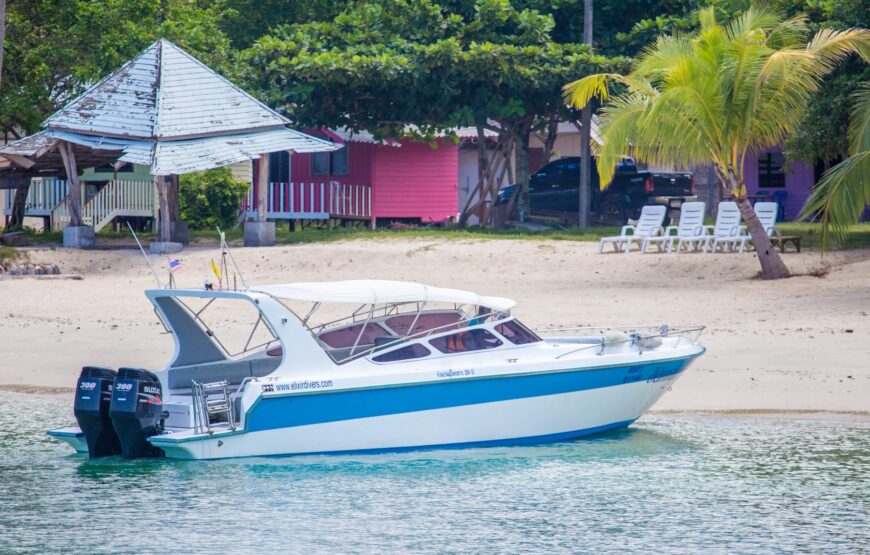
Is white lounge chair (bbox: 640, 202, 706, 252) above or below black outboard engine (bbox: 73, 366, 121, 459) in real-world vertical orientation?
above

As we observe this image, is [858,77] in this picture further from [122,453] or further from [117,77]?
[122,453]

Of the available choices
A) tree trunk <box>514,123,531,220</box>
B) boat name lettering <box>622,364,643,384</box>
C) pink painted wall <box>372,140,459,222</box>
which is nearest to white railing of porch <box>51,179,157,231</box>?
pink painted wall <box>372,140,459,222</box>

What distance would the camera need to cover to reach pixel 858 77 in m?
26.9

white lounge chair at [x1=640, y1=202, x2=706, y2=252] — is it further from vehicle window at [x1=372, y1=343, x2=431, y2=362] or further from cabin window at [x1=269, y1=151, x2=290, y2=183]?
cabin window at [x1=269, y1=151, x2=290, y2=183]

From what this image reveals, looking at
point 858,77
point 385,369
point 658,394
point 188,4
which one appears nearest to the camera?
point 385,369

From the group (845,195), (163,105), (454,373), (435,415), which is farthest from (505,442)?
(163,105)

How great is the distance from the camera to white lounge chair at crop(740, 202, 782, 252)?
2559 centimetres

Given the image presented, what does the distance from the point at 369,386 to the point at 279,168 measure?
25573 millimetres

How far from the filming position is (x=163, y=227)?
1169 inches

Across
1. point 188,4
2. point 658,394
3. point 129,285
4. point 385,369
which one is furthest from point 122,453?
point 188,4

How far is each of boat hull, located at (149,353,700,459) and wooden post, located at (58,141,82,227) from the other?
1739 cm

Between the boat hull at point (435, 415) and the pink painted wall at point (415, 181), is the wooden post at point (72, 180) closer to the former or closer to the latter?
the pink painted wall at point (415, 181)

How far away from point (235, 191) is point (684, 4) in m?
12.8

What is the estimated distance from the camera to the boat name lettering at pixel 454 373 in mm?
13914
